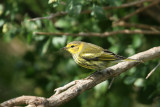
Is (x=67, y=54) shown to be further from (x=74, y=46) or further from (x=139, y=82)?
(x=139, y=82)

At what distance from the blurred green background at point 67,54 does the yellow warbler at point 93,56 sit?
0.24 m

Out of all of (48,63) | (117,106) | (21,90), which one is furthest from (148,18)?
(21,90)

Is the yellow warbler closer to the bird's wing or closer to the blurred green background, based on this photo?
the bird's wing

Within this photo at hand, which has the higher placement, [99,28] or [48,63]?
[48,63]

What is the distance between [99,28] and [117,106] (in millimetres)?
1551

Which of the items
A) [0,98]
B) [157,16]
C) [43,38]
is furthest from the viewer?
[0,98]

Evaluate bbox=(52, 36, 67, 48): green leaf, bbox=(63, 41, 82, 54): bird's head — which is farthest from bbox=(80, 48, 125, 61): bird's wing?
bbox=(52, 36, 67, 48): green leaf

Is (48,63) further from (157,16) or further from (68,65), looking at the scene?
(157,16)

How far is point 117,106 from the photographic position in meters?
5.46

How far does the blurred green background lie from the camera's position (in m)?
4.25

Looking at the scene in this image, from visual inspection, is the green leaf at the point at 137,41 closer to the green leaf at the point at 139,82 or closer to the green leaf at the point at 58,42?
the green leaf at the point at 139,82

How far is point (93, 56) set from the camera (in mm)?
4242

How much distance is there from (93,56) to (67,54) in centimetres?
122

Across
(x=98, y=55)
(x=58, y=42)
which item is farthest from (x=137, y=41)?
(x=58, y=42)
